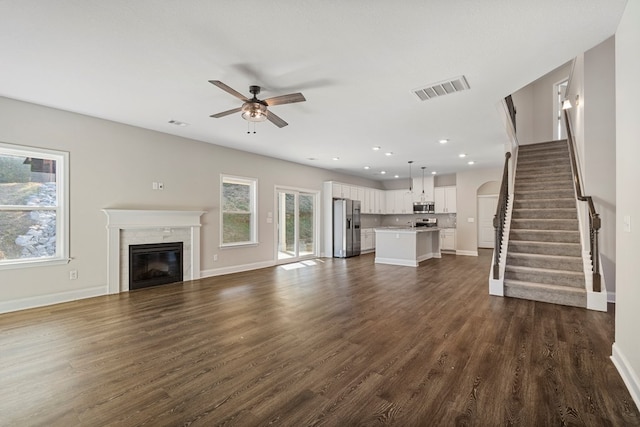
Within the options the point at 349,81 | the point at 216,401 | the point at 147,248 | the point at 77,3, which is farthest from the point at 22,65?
the point at 216,401

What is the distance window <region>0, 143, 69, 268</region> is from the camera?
151 inches

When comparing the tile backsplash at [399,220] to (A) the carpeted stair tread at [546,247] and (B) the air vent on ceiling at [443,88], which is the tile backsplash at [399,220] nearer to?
(A) the carpeted stair tread at [546,247]

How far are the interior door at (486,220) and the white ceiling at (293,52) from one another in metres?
6.76

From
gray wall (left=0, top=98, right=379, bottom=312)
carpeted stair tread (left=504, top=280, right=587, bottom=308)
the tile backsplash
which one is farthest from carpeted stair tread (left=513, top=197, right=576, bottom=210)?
gray wall (left=0, top=98, right=379, bottom=312)

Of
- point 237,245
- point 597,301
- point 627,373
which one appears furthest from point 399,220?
point 627,373

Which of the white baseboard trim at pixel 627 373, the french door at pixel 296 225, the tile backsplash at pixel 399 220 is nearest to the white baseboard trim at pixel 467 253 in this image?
the tile backsplash at pixel 399 220

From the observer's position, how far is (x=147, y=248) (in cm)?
503

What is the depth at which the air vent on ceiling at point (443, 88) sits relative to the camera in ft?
10.7

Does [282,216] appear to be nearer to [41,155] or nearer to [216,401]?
[41,155]

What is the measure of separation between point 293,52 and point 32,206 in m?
4.20

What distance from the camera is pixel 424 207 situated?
10.2 m

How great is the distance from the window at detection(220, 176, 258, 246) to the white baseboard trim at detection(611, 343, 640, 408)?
19.4 ft

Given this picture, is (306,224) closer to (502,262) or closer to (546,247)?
(502,262)

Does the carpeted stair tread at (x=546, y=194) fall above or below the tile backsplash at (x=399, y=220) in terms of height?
above
